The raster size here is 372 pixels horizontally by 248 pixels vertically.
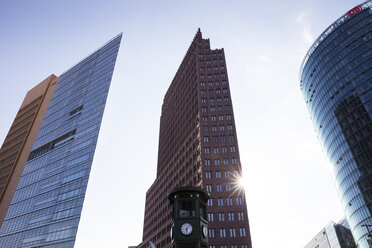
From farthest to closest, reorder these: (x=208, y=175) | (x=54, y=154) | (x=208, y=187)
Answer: (x=54, y=154) < (x=208, y=175) < (x=208, y=187)

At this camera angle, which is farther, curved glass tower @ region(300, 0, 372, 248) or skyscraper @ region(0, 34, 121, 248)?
curved glass tower @ region(300, 0, 372, 248)

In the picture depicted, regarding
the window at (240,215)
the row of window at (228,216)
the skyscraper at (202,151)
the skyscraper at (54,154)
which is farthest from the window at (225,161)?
the skyscraper at (54,154)

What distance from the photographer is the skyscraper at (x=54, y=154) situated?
71.2 m

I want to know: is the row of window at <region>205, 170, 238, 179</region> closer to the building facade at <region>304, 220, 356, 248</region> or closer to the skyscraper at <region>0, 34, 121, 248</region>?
the skyscraper at <region>0, 34, 121, 248</region>

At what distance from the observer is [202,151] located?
8575cm

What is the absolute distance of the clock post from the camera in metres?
19.1

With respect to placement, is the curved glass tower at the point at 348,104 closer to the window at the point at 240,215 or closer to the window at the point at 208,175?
the window at the point at 240,215

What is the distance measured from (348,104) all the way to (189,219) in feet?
302

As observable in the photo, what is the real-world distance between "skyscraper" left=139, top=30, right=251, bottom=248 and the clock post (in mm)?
54105

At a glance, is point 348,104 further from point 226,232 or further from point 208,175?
point 226,232

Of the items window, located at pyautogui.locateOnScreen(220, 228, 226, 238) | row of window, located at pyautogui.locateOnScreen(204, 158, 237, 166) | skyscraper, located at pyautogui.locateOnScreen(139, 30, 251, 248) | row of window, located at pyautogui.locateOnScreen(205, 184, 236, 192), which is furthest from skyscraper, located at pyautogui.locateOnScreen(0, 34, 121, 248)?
window, located at pyautogui.locateOnScreen(220, 228, 226, 238)

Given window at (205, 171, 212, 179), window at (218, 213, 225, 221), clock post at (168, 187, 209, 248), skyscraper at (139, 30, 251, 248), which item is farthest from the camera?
window at (205, 171, 212, 179)

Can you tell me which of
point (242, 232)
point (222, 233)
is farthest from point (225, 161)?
point (222, 233)

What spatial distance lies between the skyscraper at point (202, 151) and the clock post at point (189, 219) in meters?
54.1
